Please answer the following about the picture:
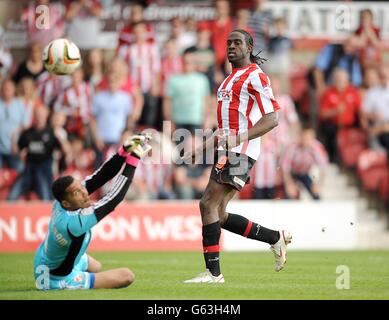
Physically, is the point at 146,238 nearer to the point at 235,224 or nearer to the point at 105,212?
the point at 235,224

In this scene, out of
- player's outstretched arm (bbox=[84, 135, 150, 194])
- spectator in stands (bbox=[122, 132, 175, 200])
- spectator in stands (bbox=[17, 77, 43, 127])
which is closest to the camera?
player's outstretched arm (bbox=[84, 135, 150, 194])

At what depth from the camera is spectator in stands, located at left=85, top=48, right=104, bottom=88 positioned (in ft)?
59.2

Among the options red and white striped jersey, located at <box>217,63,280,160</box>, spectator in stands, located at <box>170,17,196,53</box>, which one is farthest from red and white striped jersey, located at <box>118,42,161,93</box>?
red and white striped jersey, located at <box>217,63,280,160</box>

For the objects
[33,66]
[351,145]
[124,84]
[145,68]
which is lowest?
[351,145]

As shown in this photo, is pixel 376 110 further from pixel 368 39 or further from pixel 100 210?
pixel 100 210

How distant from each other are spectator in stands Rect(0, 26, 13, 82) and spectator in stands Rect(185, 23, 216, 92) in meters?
3.44

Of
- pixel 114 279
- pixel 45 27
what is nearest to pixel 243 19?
pixel 45 27

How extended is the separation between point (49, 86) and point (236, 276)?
7.95 metres

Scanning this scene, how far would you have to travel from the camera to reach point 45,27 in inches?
709

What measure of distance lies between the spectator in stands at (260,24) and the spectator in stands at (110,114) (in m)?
2.60

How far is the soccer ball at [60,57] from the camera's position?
39.3 ft

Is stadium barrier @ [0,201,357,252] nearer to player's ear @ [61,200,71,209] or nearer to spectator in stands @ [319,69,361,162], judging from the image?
spectator in stands @ [319,69,361,162]

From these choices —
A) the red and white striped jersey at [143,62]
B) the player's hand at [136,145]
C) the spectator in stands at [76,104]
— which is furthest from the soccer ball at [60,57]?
the red and white striped jersey at [143,62]
